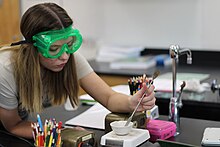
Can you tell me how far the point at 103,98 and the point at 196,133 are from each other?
0.50m

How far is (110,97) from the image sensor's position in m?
1.91

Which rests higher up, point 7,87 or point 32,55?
point 32,55

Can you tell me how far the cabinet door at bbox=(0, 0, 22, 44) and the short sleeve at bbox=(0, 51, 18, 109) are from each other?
96.8 inches

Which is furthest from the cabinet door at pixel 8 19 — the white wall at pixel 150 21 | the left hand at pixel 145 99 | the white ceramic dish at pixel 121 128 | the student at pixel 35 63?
the white ceramic dish at pixel 121 128

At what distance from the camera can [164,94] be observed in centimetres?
239

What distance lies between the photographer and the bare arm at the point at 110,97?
65.8 inches

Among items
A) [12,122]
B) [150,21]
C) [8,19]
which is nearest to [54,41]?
[12,122]

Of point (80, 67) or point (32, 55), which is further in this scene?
point (80, 67)

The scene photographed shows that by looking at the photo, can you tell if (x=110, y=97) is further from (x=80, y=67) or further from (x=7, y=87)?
(x=7, y=87)


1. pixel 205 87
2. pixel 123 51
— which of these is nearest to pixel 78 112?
pixel 205 87

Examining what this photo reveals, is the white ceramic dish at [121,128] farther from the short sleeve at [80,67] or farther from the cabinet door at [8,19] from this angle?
the cabinet door at [8,19]

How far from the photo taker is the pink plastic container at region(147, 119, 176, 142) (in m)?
1.61

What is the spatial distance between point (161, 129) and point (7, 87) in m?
0.68

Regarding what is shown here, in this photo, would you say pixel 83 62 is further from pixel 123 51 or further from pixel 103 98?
pixel 123 51
